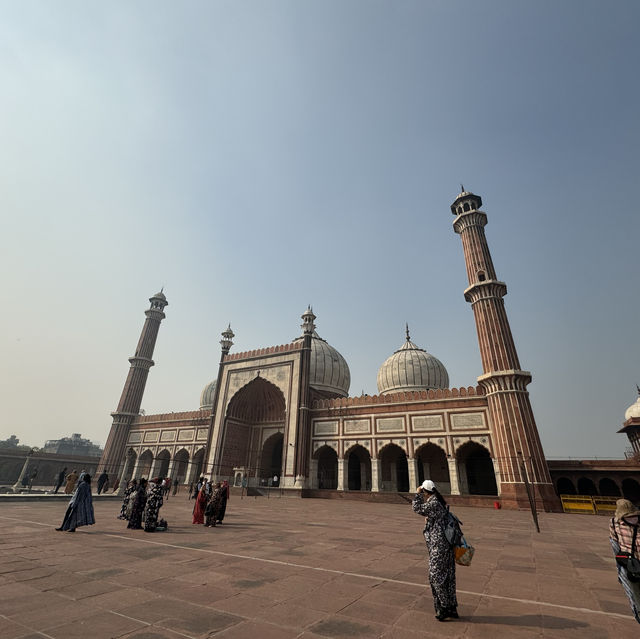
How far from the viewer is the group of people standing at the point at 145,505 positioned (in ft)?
23.7

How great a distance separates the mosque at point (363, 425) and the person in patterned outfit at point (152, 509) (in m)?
13.3

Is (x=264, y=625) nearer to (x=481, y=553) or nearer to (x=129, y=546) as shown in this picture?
(x=129, y=546)

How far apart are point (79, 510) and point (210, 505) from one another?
2650 mm

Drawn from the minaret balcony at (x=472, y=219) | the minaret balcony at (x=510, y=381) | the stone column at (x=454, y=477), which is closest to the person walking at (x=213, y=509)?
the stone column at (x=454, y=477)

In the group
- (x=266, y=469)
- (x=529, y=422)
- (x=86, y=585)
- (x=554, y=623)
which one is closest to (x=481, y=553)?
(x=554, y=623)

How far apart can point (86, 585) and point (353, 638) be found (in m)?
2.76

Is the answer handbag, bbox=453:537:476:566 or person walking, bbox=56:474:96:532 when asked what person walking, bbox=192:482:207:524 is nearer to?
person walking, bbox=56:474:96:532

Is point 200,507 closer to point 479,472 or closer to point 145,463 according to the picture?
point 479,472

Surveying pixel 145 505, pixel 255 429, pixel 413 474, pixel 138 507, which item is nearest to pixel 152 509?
pixel 145 505

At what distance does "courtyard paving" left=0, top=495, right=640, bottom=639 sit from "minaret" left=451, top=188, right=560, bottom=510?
10.8 m

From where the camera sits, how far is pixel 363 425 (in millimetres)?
23328

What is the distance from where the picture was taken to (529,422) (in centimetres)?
1766

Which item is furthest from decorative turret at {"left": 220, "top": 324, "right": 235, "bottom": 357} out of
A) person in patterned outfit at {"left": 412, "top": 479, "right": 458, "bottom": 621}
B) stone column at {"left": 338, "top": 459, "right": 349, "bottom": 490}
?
person in patterned outfit at {"left": 412, "top": 479, "right": 458, "bottom": 621}

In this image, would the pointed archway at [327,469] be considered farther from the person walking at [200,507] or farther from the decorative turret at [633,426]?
the decorative turret at [633,426]
